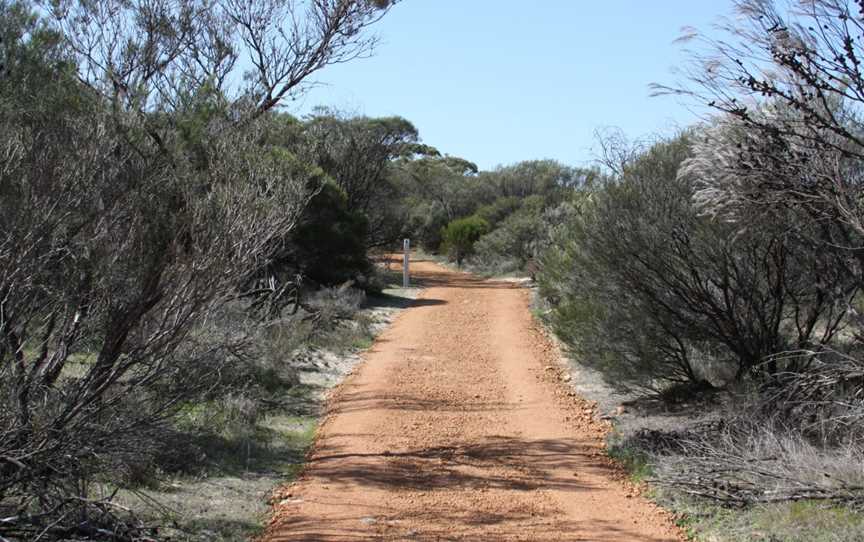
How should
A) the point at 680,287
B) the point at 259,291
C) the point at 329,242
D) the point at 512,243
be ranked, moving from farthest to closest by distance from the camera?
the point at 512,243 → the point at 329,242 → the point at 680,287 → the point at 259,291

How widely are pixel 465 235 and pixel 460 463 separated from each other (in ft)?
118

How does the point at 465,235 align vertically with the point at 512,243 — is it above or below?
above

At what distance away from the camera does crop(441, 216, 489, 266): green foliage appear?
1799 inches

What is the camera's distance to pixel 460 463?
394 inches

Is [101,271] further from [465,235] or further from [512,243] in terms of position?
[465,235]

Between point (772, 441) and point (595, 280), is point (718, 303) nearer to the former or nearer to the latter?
point (595, 280)

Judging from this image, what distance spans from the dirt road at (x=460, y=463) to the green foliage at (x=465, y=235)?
27378 millimetres

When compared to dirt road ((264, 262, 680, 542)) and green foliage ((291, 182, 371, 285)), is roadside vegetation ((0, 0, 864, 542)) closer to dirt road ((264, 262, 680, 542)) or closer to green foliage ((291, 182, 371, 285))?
dirt road ((264, 262, 680, 542))

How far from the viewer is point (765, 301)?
1108 cm

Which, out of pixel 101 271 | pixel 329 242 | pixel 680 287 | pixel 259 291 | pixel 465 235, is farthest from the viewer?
pixel 465 235

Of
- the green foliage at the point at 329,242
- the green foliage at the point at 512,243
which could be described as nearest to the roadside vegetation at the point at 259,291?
the green foliage at the point at 329,242

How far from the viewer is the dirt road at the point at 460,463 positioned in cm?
771

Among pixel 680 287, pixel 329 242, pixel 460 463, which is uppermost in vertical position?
pixel 329 242

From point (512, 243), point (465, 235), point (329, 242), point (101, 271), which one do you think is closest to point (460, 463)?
point (101, 271)
